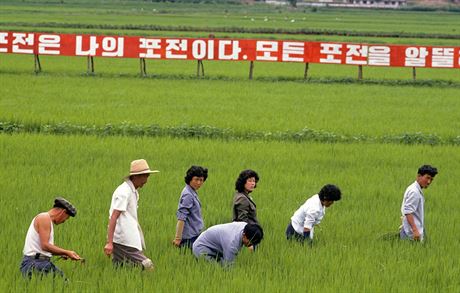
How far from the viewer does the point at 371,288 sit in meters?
8.38

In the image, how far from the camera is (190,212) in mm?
9586

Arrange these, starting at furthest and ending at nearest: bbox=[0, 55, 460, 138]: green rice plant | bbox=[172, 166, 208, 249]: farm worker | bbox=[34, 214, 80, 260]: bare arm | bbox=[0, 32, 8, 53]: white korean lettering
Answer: bbox=[0, 32, 8, 53]: white korean lettering, bbox=[0, 55, 460, 138]: green rice plant, bbox=[172, 166, 208, 249]: farm worker, bbox=[34, 214, 80, 260]: bare arm

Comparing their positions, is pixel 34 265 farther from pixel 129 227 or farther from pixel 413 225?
pixel 413 225

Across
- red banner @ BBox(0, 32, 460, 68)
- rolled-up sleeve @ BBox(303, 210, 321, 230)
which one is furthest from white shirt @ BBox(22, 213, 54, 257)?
red banner @ BBox(0, 32, 460, 68)

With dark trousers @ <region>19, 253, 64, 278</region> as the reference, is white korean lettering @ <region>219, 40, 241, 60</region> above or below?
above

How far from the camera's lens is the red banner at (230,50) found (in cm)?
3167

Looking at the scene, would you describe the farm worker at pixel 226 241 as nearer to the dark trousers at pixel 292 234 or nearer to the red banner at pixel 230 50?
the dark trousers at pixel 292 234

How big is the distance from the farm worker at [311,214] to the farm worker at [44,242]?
8.51 feet

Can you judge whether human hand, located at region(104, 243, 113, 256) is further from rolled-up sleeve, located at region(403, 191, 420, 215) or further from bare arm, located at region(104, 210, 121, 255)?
rolled-up sleeve, located at region(403, 191, 420, 215)

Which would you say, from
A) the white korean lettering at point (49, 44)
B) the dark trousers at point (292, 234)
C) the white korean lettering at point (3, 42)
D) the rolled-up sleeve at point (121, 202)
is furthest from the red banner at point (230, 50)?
the rolled-up sleeve at point (121, 202)

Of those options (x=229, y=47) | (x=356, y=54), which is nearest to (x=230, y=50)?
(x=229, y=47)

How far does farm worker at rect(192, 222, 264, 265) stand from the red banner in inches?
894

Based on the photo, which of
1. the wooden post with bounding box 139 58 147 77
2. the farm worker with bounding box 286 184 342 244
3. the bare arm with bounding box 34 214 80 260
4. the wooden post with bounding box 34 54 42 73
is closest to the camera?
the bare arm with bounding box 34 214 80 260

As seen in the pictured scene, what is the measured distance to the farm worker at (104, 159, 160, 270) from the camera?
28.1ft
